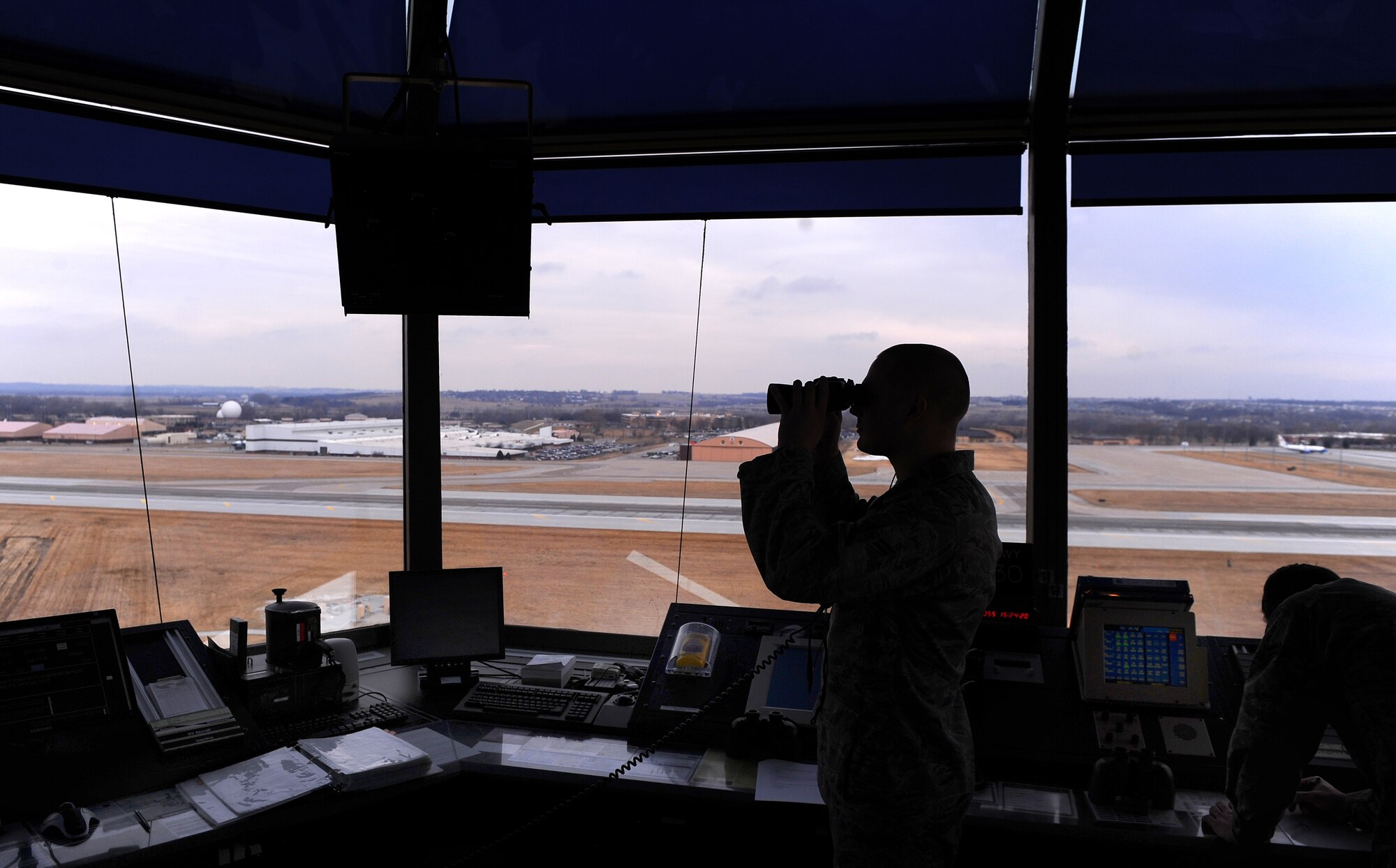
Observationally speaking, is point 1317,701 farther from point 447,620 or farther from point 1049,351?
point 447,620

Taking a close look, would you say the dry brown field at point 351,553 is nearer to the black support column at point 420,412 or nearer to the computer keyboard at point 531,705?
the black support column at point 420,412

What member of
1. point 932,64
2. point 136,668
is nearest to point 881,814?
point 136,668

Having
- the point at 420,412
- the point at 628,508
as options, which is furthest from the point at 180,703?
the point at 628,508

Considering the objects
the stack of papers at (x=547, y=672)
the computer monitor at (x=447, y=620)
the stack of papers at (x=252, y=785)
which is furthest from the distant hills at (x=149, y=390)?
the stack of papers at (x=547, y=672)

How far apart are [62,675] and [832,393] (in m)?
2.21

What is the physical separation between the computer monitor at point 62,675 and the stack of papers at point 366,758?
518 mm

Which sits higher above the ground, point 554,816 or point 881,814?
point 881,814

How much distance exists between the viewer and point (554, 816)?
273cm

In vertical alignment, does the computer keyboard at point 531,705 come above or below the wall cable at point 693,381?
below

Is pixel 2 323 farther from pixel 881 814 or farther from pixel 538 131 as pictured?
pixel 881 814

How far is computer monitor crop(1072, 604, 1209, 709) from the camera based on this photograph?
7.85 ft

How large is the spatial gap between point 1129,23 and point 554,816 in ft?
10.9

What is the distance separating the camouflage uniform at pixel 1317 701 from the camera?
156cm

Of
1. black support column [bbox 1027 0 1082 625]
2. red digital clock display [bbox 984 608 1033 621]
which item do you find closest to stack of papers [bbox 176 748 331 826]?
red digital clock display [bbox 984 608 1033 621]
